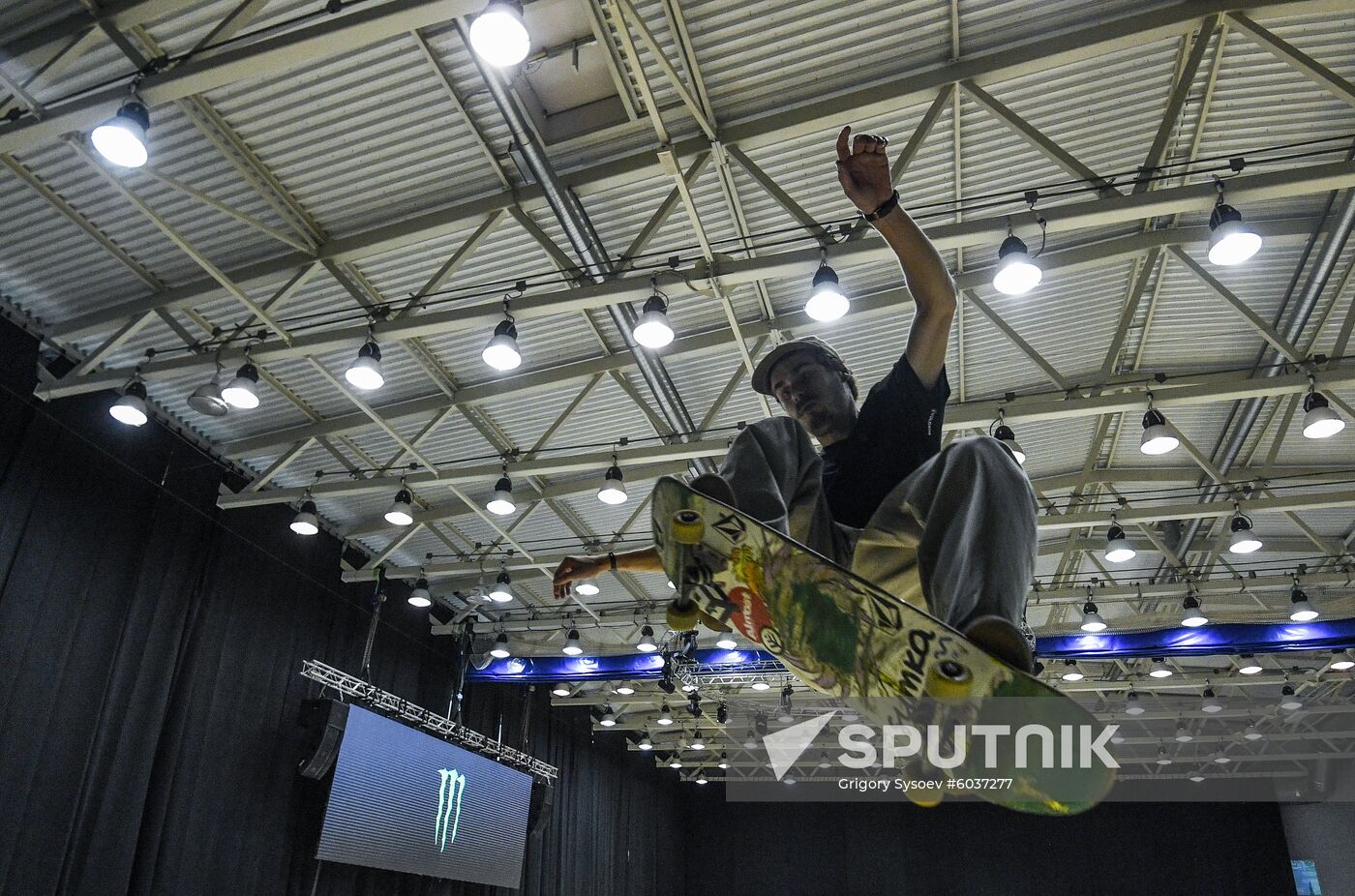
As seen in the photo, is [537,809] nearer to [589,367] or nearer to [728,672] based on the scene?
[728,672]

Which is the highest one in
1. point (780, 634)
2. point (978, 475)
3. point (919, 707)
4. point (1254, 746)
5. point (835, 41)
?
point (835, 41)

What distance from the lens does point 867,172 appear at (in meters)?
1.58

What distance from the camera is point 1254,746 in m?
19.6

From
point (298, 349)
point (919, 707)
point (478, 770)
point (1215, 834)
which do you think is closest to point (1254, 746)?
point (1215, 834)

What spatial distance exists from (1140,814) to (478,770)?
16.8 meters

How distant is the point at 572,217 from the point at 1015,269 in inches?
124

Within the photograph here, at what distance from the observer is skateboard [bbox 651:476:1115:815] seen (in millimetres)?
1233

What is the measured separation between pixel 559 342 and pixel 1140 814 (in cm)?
2012

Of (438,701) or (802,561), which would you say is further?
(438,701)

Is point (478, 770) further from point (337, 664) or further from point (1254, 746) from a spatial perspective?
point (1254, 746)

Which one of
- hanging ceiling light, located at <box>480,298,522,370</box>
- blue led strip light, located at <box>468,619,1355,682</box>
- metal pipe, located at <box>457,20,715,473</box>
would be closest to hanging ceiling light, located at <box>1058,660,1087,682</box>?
blue led strip light, located at <box>468,619,1355,682</box>

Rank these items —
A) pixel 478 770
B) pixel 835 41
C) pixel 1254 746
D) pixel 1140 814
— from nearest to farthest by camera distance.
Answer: pixel 835 41 < pixel 478 770 < pixel 1254 746 < pixel 1140 814

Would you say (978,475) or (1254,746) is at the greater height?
(1254,746)

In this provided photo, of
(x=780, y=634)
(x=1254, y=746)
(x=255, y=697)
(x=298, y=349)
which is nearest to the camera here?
(x=780, y=634)
